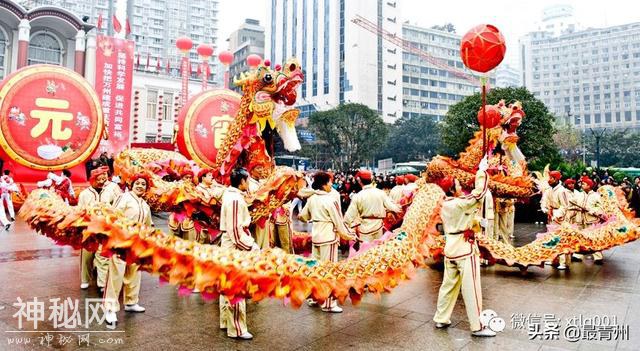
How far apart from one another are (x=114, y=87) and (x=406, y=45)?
1714 inches

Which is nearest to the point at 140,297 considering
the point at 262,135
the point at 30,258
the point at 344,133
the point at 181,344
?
the point at 181,344

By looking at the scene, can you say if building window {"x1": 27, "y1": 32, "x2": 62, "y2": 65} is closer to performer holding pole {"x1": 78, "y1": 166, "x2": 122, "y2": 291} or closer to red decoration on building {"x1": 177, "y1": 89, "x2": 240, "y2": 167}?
red decoration on building {"x1": 177, "y1": 89, "x2": 240, "y2": 167}

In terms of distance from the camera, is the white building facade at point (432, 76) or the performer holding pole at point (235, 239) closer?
the performer holding pole at point (235, 239)

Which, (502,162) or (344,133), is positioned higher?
(344,133)

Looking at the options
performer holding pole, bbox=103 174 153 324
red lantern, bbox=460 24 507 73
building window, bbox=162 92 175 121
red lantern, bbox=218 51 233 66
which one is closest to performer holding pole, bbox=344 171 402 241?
red lantern, bbox=460 24 507 73

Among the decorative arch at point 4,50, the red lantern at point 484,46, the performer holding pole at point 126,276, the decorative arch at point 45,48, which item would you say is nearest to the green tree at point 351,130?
the decorative arch at point 45,48

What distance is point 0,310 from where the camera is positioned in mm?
4160

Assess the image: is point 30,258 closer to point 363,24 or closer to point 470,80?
point 363,24

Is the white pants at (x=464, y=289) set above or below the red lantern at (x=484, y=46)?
below

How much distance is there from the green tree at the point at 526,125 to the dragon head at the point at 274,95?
519 inches

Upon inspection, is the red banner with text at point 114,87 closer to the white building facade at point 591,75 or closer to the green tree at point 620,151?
the green tree at point 620,151

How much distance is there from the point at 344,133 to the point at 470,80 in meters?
37.4

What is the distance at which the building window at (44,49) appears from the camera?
21.4 m

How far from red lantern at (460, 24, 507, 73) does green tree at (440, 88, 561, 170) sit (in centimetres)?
1370
